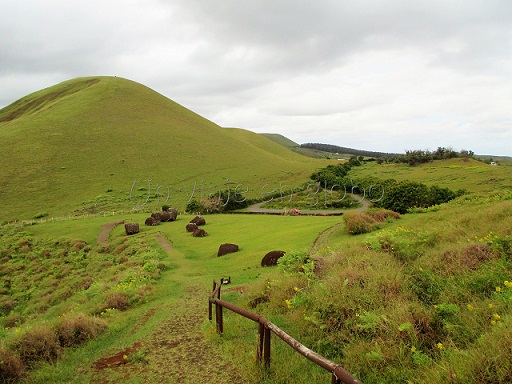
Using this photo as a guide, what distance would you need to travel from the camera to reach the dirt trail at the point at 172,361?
6625 mm

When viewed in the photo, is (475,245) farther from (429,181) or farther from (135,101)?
(135,101)

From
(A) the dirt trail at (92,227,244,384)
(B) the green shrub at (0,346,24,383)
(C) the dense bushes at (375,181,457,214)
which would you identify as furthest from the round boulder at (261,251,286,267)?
(C) the dense bushes at (375,181,457,214)

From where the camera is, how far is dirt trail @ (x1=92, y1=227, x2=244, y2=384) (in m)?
6.62

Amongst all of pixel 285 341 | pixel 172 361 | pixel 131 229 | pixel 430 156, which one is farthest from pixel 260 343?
pixel 430 156

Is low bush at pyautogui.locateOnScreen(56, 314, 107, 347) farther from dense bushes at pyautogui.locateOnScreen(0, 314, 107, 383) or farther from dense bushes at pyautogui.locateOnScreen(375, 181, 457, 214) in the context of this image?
dense bushes at pyautogui.locateOnScreen(375, 181, 457, 214)

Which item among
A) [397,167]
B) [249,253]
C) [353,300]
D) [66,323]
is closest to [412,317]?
[353,300]

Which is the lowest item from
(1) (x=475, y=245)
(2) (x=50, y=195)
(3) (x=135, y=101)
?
(2) (x=50, y=195)

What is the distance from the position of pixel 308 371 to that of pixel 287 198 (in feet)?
200

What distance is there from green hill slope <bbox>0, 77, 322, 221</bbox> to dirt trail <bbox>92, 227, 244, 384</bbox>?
174 feet

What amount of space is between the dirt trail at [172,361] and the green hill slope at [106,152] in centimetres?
5304

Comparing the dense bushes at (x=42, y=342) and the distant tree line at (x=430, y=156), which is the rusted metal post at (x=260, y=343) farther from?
the distant tree line at (x=430, y=156)

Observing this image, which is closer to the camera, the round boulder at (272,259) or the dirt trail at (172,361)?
the dirt trail at (172,361)

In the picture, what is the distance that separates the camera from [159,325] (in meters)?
9.67

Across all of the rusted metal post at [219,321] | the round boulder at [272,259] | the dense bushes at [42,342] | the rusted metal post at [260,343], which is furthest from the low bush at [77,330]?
the round boulder at [272,259]
